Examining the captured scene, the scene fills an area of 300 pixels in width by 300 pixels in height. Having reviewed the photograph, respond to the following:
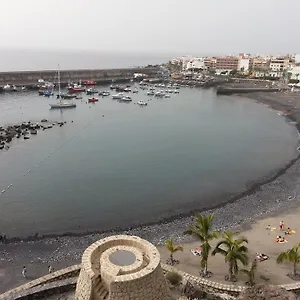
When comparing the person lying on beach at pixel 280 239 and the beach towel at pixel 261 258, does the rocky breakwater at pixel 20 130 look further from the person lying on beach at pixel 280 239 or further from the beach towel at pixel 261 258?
the beach towel at pixel 261 258

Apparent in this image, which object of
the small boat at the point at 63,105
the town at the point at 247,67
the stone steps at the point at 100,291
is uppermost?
the town at the point at 247,67

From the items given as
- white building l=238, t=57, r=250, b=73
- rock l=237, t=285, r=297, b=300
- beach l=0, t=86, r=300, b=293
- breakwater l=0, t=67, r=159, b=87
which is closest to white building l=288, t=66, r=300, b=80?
white building l=238, t=57, r=250, b=73

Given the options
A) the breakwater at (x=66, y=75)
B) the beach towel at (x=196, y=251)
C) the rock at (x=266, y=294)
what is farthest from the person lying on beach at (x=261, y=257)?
the breakwater at (x=66, y=75)

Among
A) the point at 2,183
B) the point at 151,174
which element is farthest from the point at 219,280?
the point at 2,183

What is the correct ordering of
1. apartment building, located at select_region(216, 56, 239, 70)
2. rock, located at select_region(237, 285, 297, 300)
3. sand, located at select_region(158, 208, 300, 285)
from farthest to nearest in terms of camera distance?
apartment building, located at select_region(216, 56, 239, 70) < sand, located at select_region(158, 208, 300, 285) < rock, located at select_region(237, 285, 297, 300)

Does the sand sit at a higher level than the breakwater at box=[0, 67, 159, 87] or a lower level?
lower

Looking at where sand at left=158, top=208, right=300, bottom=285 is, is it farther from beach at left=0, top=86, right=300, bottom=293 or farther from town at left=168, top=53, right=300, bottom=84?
town at left=168, top=53, right=300, bottom=84

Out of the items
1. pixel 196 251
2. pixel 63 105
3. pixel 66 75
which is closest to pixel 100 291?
pixel 196 251
